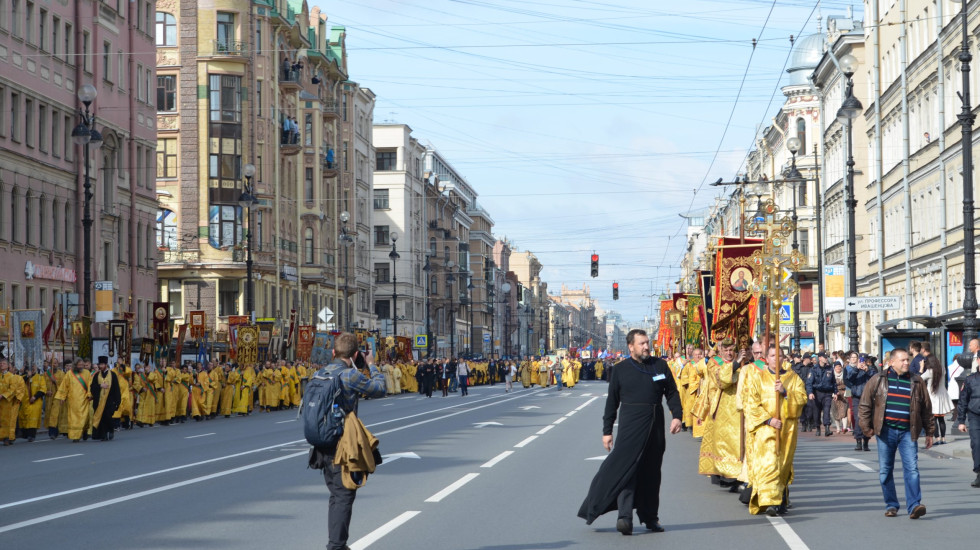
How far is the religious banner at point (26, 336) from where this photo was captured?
31.4 meters

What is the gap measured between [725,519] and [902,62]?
40928 millimetres

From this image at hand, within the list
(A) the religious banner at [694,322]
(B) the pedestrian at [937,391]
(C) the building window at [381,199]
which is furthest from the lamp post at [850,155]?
(C) the building window at [381,199]

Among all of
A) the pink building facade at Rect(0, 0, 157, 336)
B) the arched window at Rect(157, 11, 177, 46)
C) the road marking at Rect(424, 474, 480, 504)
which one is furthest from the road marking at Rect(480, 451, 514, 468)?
the arched window at Rect(157, 11, 177, 46)

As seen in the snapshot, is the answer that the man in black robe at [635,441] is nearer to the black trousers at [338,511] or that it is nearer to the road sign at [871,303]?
the black trousers at [338,511]

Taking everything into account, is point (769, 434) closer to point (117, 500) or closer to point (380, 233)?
point (117, 500)

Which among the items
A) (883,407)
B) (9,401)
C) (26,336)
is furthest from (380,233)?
(883,407)

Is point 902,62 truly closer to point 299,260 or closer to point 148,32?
point 148,32

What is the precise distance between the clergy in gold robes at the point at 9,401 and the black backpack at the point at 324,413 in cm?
1816

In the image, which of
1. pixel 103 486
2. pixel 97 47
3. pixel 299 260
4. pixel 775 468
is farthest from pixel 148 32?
pixel 775 468

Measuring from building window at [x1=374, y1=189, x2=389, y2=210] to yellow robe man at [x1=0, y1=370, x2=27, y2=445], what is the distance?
84.2 meters

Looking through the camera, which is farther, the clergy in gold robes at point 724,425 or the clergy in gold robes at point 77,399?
the clergy in gold robes at point 77,399

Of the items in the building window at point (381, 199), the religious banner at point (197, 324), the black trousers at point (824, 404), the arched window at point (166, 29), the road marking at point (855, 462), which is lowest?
the road marking at point (855, 462)

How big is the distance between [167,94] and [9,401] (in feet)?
136

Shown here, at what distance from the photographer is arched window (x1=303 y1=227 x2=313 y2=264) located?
7644 cm
